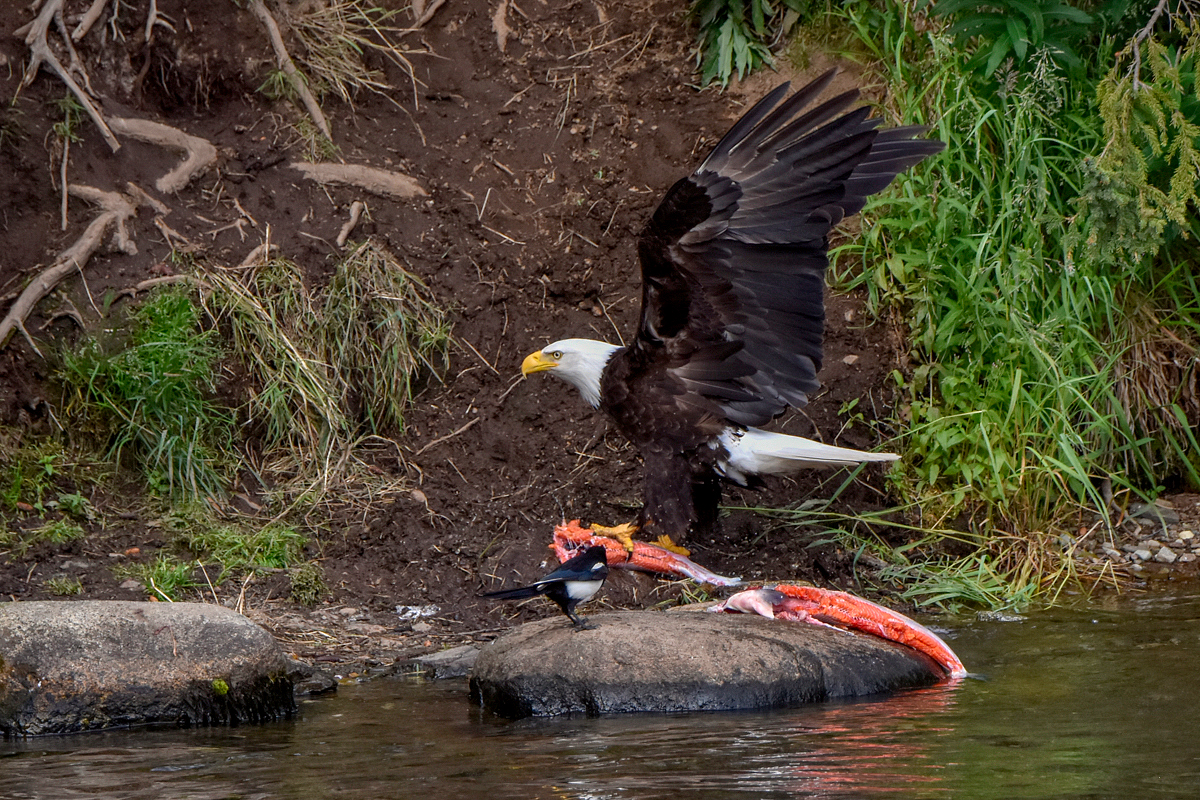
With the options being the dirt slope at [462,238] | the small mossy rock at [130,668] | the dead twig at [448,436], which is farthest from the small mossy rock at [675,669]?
the dead twig at [448,436]

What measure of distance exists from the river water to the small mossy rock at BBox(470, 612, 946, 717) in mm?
78

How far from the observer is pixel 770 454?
4602 mm

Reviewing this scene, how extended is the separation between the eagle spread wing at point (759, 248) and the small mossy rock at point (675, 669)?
4.34 ft

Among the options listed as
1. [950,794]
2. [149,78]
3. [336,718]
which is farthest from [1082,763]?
[149,78]

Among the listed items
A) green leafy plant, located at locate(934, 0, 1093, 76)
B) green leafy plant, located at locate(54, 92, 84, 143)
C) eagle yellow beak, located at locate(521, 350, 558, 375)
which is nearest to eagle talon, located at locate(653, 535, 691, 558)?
eagle yellow beak, located at locate(521, 350, 558, 375)

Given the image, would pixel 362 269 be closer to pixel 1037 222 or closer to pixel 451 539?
pixel 451 539

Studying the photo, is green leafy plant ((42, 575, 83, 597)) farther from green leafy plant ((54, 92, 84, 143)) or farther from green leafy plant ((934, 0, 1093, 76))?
green leafy plant ((934, 0, 1093, 76))

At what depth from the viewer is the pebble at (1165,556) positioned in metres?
5.14

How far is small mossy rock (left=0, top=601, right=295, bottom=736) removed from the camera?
3299 mm

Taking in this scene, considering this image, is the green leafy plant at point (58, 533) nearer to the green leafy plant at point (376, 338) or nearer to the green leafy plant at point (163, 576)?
the green leafy plant at point (163, 576)

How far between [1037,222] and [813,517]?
1628 millimetres

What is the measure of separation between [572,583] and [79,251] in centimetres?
319

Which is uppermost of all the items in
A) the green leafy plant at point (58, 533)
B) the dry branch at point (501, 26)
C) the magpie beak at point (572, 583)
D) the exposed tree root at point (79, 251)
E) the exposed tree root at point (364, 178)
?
the dry branch at point (501, 26)

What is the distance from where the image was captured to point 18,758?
3.04m
